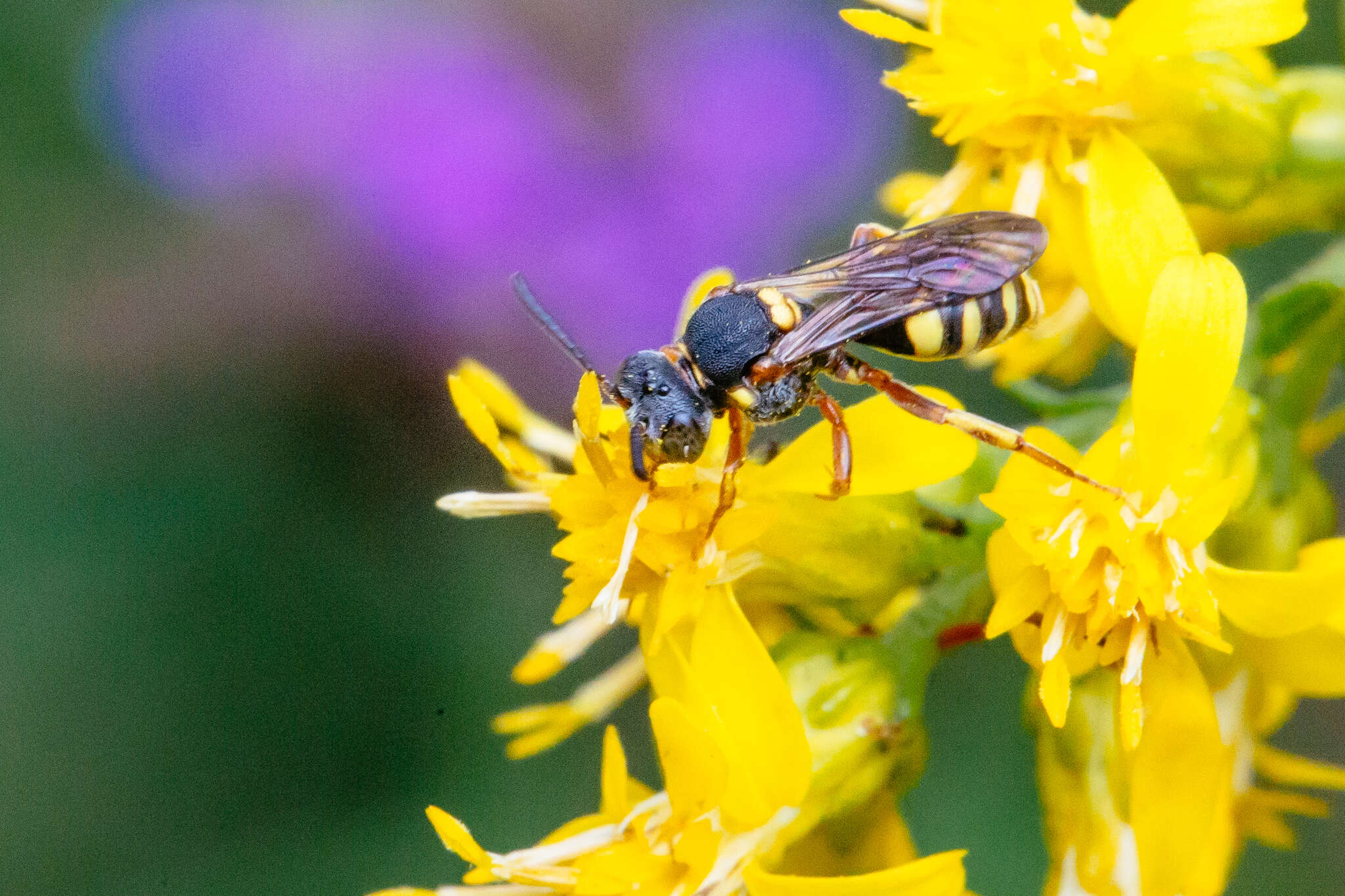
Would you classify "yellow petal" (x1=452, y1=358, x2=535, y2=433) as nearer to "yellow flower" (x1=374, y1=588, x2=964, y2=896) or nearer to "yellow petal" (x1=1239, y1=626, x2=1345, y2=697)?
"yellow flower" (x1=374, y1=588, x2=964, y2=896)

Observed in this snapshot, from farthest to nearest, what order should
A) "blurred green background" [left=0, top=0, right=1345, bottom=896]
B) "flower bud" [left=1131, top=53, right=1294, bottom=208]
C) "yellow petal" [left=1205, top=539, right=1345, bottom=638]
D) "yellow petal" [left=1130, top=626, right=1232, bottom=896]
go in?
"blurred green background" [left=0, top=0, right=1345, bottom=896]
"flower bud" [left=1131, top=53, right=1294, bottom=208]
"yellow petal" [left=1130, top=626, right=1232, bottom=896]
"yellow petal" [left=1205, top=539, right=1345, bottom=638]

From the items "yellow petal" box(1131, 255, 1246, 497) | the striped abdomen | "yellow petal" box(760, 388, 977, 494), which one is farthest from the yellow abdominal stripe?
"yellow petal" box(1131, 255, 1246, 497)

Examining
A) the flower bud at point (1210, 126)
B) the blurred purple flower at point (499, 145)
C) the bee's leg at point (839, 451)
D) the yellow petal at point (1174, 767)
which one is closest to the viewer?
the yellow petal at point (1174, 767)

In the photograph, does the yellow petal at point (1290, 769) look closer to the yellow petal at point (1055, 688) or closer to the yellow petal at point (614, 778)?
the yellow petal at point (1055, 688)

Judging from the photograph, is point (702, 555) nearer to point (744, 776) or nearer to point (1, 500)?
point (744, 776)

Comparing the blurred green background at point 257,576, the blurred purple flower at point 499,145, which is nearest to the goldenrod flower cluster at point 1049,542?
the blurred green background at point 257,576

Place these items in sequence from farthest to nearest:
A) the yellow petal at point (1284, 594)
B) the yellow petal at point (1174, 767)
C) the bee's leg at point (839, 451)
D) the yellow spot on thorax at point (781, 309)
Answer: the yellow spot on thorax at point (781, 309), the bee's leg at point (839, 451), the yellow petal at point (1174, 767), the yellow petal at point (1284, 594)

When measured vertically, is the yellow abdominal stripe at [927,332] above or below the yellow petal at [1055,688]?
above
